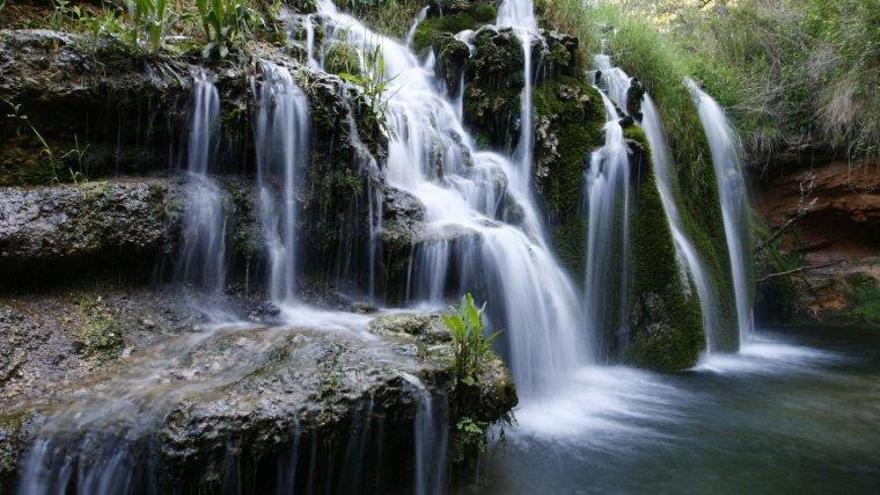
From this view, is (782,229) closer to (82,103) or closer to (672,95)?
(672,95)

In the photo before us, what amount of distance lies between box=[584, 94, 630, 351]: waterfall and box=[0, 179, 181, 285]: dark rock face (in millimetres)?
4213

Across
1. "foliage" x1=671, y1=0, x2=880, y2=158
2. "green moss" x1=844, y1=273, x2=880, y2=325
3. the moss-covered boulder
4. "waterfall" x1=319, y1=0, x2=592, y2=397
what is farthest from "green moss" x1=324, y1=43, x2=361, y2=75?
"green moss" x1=844, y1=273, x2=880, y2=325

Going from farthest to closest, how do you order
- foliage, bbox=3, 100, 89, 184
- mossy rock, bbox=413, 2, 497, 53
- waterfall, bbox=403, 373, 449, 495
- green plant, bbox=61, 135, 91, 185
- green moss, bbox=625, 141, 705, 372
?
mossy rock, bbox=413, 2, 497, 53 → green moss, bbox=625, 141, 705, 372 → green plant, bbox=61, 135, 91, 185 → foliage, bbox=3, 100, 89, 184 → waterfall, bbox=403, 373, 449, 495

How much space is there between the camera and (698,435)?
4297 mm

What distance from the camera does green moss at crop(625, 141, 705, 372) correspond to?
6176mm

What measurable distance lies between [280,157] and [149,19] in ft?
4.63

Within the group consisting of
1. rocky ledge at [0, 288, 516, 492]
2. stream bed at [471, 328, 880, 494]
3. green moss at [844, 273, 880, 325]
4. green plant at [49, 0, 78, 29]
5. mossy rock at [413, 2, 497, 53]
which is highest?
mossy rock at [413, 2, 497, 53]

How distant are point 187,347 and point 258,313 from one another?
0.81 m

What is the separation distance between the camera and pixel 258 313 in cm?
427

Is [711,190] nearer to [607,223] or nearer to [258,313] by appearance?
[607,223]

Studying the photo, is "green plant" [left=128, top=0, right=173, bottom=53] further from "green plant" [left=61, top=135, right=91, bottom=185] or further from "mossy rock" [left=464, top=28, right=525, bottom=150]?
"mossy rock" [left=464, top=28, right=525, bottom=150]

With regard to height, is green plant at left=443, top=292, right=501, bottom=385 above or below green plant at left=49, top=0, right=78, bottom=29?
below

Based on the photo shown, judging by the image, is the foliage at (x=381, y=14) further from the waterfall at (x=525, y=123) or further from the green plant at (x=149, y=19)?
the green plant at (x=149, y=19)

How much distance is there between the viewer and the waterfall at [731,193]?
26.3ft
